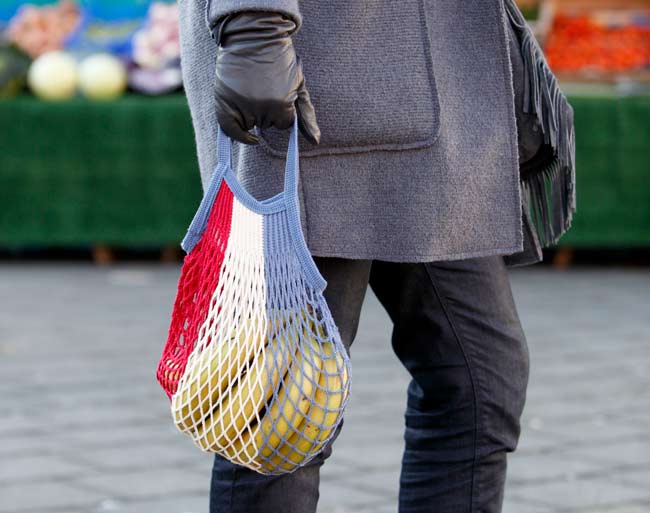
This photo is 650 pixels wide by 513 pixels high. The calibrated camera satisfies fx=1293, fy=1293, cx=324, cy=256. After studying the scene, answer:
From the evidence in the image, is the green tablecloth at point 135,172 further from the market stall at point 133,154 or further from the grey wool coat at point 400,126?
the grey wool coat at point 400,126

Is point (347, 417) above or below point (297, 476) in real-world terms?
below

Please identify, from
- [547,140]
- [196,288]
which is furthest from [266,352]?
[547,140]

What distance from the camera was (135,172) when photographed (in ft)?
23.6

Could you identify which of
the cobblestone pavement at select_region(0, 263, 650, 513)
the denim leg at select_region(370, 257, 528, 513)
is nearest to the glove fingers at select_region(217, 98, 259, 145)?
the denim leg at select_region(370, 257, 528, 513)

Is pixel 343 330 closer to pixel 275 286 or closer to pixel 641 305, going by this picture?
pixel 275 286

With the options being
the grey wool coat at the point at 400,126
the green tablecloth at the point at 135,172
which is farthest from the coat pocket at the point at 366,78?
the green tablecloth at the point at 135,172

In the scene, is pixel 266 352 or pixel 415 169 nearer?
pixel 266 352

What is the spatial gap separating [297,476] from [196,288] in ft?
1.07

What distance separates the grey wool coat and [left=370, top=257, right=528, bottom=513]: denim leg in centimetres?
9

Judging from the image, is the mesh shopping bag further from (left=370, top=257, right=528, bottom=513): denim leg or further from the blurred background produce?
the blurred background produce

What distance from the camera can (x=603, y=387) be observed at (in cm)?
424

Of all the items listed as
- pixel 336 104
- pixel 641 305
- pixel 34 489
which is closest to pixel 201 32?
pixel 336 104

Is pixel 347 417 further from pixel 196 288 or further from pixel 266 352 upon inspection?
pixel 266 352

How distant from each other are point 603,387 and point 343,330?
2.48 meters
